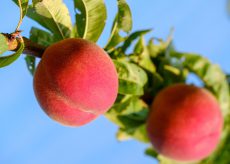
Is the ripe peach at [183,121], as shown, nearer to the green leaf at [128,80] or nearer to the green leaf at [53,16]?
the green leaf at [128,80]

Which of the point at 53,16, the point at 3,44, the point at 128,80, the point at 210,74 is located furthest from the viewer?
the point at 210,74

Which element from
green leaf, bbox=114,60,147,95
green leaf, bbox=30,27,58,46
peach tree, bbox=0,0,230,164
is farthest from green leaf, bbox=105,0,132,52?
green leaf, bbox=30,27,58,46

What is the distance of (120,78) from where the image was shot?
1.28m

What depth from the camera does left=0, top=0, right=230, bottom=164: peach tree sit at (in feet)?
3.36

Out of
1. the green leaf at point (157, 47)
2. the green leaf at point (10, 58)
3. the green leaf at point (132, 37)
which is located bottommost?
the green leaf at point (157, 47)

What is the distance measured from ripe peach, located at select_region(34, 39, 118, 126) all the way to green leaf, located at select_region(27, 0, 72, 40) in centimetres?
12

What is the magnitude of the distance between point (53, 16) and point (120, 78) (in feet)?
1.00

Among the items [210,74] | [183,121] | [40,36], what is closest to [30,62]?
[40,36]

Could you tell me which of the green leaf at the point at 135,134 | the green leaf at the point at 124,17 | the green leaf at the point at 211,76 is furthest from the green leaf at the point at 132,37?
the green leaf at the point at 135,134

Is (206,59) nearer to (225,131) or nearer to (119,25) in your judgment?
(225,131)

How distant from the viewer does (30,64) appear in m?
1.29

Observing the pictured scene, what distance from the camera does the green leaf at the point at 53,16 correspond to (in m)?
1.10

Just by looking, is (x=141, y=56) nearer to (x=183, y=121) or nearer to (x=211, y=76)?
(x=183, y=121)

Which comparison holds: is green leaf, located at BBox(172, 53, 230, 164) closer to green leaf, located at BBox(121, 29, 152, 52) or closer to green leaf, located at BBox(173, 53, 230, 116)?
green leaf, located at BBox(173, 53, 230, 116)
